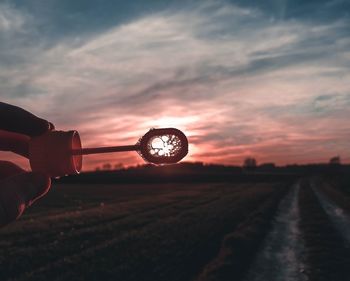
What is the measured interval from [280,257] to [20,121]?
1858 centimetres

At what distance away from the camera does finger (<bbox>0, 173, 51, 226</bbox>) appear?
1.71 metres

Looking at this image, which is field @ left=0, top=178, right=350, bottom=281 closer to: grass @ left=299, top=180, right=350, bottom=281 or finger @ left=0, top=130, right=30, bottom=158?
grass @ left=299, top=180, right=350, bottom=281

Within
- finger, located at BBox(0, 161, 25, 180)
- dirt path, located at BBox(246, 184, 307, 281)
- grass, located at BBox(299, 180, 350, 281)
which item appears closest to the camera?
finger, located at BBox(0, 161, 25, 180)

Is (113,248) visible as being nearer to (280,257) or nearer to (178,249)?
(178,249)

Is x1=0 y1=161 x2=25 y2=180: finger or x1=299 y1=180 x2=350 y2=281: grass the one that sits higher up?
x1=0 y1=161 x2=25 y2=180: finger

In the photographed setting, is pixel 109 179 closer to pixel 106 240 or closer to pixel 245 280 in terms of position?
pixel 106 240

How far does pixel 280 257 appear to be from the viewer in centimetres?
1931

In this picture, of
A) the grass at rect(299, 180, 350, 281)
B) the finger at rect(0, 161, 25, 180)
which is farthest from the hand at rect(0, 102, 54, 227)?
the grass at rect(299, 180, 350, 281)

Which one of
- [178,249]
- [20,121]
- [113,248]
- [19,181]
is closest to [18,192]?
[19,181]

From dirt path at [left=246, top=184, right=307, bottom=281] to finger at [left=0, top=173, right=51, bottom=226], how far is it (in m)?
14.6

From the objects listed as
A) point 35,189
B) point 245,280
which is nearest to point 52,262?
point 245,280

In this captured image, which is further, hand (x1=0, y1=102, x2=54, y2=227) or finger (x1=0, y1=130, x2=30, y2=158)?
finger (x1=0, y1=130, x2=30, y2=158)

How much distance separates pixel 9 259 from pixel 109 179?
89205 millimetres

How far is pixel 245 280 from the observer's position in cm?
1551
